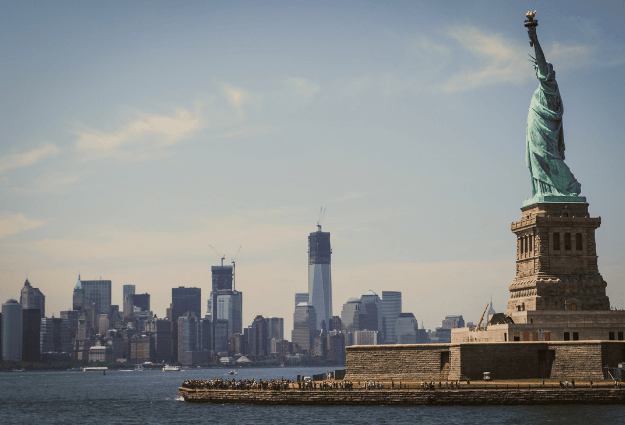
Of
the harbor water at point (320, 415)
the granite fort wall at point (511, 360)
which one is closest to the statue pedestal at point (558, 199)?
the granite fort wall at point (511, 360)

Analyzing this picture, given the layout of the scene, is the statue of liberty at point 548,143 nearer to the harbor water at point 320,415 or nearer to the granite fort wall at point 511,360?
the granite fort wall at point 511,360

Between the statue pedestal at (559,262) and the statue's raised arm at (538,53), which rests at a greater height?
the statue's raised arm at (538,53)

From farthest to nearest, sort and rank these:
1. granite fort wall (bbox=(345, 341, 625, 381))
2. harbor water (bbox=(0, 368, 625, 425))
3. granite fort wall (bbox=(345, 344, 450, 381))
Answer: granite fort wall (bbox=(345, 344, 450, 381)) → granite fort wall (bbox=(345, 341, 625, 381)) → harbor water (bbox=(0, 368, 625, 425))

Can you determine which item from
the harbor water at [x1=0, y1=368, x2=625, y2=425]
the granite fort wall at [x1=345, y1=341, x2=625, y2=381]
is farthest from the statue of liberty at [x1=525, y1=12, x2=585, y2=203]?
the harbor water at [x1=0, y1=368, x2=625, y2=425]

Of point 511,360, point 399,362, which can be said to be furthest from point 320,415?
point 511,360

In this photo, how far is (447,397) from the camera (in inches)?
3187

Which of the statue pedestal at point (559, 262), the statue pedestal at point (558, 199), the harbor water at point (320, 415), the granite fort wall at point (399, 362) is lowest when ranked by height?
the harbor water at point (320, 415)

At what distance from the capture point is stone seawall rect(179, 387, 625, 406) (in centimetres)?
7819

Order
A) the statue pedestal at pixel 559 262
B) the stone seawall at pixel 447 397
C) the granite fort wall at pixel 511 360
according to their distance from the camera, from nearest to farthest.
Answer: the stone seawall at pixel 447 397 < the granite fort wall at pixel 511 360 < the statue pedestal at pixel 559 262

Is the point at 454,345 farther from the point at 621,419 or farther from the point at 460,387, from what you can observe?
the point at 621,419

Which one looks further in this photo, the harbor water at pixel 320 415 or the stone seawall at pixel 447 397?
the stone seawall at pixel 447 397

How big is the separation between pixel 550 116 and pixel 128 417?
52784 millimetres

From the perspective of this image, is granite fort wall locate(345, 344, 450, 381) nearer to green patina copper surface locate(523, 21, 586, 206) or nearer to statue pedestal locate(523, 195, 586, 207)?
statue pedestal locate(523, 195, 586, 207)

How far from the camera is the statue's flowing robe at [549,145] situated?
9312cm
